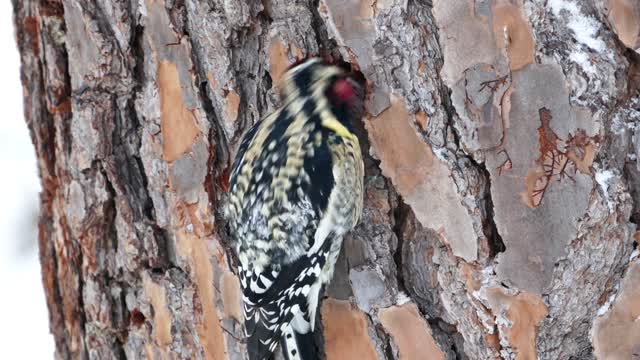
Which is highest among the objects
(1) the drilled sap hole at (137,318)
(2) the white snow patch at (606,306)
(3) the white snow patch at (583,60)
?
(1) the drilled sap hole at (137,318)

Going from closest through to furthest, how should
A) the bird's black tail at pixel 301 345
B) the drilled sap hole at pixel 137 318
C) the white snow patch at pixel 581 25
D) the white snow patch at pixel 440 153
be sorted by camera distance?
the white snow patch at pixel 581 25 → the white snow patch at pixel 440 153 → the bird's black tail at pixel 301 345 → the drilled sap hole at pixel 137 318

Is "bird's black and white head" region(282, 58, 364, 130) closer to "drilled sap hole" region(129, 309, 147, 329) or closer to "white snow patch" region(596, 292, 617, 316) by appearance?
"white snow patch" region(596, 292, 617, 316)

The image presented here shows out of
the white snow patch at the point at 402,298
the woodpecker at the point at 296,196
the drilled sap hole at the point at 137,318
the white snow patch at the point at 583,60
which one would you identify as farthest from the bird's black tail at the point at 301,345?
the white snow patch at the point at 583,60

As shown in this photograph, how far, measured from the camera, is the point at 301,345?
2289 mm

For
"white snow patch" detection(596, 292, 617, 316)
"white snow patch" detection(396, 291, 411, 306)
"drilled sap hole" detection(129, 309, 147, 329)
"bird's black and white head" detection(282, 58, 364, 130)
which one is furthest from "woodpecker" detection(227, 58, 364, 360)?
"white snow patch" detection(596, 292, 617, 316)

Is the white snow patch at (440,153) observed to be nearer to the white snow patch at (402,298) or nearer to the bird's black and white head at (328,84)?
the bird's black and white head at (328,84)

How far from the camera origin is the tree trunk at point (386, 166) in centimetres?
188

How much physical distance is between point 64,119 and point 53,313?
689mm

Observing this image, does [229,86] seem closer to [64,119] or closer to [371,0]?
[371,0]

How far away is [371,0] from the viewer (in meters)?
2.03

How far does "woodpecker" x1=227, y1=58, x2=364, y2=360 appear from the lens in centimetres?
215

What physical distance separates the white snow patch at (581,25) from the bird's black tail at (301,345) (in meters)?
1.03

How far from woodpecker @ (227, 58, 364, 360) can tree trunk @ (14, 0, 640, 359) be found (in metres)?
0.06

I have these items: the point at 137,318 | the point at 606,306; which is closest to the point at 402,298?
the point at 606,306
